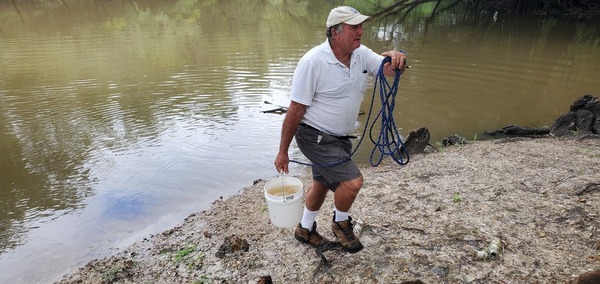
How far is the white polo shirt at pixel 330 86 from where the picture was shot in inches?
103

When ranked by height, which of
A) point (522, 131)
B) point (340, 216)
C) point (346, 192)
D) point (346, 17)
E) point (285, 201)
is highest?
point (346, 17)

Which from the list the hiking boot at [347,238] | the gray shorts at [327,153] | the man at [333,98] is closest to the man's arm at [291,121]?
the man at [333,98]

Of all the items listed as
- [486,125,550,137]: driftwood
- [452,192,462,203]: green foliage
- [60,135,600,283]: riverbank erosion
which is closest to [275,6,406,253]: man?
[60,135,600,283]: riverbank erosion

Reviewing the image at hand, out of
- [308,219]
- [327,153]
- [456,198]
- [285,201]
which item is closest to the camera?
[327,153]

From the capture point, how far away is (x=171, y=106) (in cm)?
893

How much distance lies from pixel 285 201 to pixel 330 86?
3.26ft

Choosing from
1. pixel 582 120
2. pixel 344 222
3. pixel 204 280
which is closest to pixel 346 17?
pixel 344 222

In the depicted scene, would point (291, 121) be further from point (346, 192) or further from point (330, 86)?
point (346, 192)

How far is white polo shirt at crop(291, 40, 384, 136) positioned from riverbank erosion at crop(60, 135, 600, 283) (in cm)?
110

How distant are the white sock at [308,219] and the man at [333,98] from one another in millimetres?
Result: 310

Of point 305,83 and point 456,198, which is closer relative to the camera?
point 305,83

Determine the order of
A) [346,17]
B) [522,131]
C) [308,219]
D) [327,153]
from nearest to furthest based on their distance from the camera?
[346,17] < [327,153] < [308,219] < [522,131]

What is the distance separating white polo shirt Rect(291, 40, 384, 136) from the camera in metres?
2.60

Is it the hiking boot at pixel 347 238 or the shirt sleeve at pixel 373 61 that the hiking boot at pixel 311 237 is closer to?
the hiking boot at pixel 347 238
